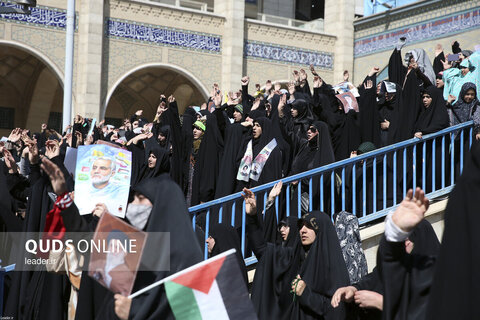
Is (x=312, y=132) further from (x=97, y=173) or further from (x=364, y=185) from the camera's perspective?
(x=97, y=173)

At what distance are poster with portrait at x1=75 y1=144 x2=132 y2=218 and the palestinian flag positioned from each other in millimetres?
1225

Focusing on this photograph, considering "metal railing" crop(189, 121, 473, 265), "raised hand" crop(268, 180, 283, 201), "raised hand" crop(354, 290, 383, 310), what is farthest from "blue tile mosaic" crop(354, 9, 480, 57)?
"raised hand" crop(354, 290, 383, 310)

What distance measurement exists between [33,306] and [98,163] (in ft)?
3.73

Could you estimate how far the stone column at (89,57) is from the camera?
14.0 m

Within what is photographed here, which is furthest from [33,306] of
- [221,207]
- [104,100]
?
[104,100]

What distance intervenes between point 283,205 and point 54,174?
8.94 ft

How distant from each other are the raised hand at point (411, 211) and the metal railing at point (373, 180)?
2.89 metres

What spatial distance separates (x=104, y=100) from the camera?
1438 cm

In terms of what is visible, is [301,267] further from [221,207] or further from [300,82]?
[300,82]

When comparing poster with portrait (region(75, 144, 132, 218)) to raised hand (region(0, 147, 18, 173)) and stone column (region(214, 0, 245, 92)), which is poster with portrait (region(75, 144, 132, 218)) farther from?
stone column (region(214, 0, 245, 92))

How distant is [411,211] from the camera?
7.20 feet

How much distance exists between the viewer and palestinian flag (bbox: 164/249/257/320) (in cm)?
239

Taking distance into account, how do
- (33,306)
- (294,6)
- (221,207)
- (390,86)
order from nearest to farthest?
1. (33,306)
2. (221,207)
3. (390,86)
4. (294,6)

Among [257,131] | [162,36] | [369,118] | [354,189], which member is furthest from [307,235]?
[162,36]
